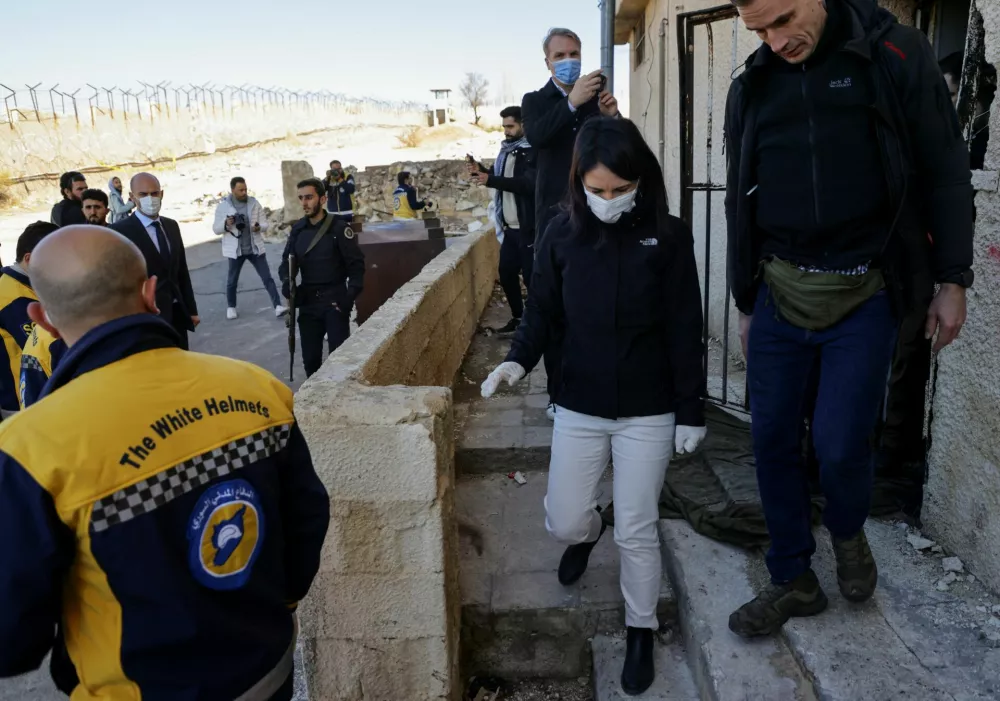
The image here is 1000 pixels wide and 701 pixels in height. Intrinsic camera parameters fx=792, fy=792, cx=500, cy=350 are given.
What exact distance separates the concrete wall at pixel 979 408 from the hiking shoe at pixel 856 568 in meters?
0.43

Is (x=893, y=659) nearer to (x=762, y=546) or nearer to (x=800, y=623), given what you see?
(x=800, y=623)

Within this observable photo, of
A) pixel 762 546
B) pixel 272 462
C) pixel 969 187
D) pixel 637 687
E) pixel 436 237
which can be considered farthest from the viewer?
pixel 436 237

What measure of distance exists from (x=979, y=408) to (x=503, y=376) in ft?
5.11

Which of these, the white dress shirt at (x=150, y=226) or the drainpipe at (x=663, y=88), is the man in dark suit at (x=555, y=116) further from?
the drainpipe at (x=663, y=88)

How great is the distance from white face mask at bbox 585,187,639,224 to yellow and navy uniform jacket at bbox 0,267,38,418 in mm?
2939

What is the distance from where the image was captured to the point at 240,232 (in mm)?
10266

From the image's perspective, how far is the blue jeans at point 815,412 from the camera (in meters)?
2.17

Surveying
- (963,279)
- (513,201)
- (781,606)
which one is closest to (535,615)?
(781,606)

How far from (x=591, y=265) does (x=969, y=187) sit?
41.5 inches

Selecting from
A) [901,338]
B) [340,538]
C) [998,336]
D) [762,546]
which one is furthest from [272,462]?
[901,338]

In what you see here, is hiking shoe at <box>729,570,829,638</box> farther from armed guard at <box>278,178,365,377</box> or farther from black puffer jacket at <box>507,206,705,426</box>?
armed guard at <box>278,178,365,377</box>

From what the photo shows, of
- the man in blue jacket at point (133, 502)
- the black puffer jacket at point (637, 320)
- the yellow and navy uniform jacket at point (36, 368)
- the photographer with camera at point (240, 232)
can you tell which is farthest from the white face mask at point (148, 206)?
the man in blue jacket at point (133, 502)

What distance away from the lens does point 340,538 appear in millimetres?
2566

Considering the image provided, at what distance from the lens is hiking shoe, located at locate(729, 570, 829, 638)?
2.41 meters
